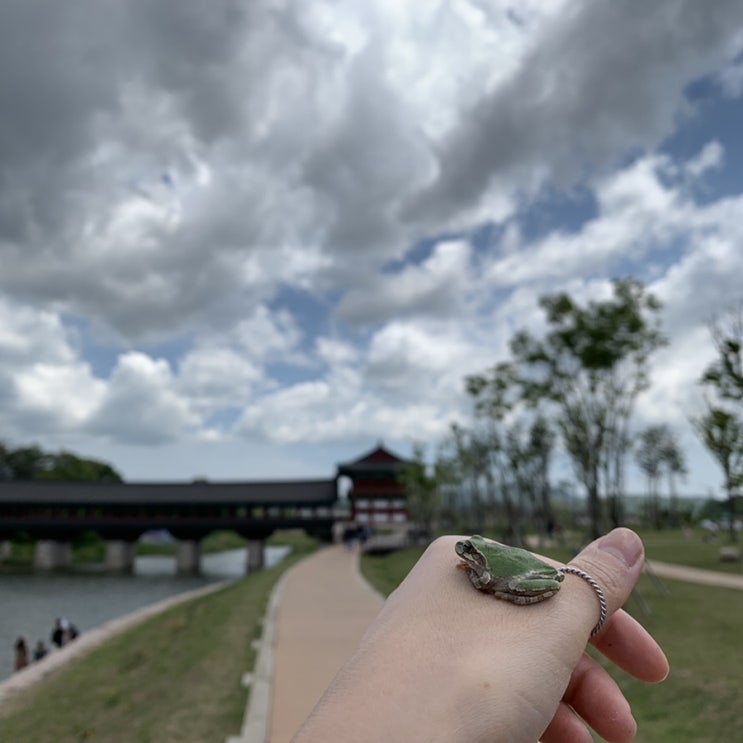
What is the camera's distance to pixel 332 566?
27797 millimetres

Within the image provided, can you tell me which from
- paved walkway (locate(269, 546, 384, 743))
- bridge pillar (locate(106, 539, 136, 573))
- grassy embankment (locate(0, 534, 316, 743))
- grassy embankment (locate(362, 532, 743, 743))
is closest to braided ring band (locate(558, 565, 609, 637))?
paved walkway (locate(269, 546, 384, 743))

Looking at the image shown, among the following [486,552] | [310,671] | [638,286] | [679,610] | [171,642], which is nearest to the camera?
[486,552]

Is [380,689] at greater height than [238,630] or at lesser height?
greater

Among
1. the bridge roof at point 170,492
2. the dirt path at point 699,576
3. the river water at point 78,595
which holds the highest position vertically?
the bridge roof at point 170,492

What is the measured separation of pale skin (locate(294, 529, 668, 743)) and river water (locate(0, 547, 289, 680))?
17549 mm

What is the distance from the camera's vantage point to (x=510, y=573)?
1.54 m

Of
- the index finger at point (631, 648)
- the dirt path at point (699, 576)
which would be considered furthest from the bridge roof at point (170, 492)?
the index finger at point (631, 648)

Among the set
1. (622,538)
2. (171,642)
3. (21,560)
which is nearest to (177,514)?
(21,560)

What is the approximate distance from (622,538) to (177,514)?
44.5 metres

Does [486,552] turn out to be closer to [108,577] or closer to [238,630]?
[238,630]

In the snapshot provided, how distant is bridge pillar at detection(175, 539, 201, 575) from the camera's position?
136 feet

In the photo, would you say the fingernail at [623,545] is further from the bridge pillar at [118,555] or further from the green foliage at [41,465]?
the green foliage at [41,465]

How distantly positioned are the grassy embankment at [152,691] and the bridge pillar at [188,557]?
27068 mm

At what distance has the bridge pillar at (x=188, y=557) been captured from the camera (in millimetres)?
41531
